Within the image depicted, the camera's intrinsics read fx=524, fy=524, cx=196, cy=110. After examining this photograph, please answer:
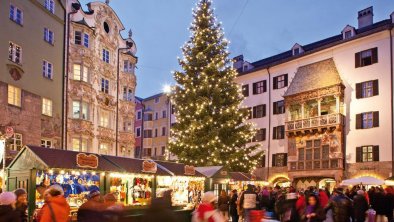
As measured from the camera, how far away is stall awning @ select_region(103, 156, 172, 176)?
21.2 m

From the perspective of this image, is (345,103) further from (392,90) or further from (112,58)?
(112,58)

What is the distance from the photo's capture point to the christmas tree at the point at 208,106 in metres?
34.8

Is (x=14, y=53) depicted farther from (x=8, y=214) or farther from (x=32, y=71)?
(x=8, y=214)

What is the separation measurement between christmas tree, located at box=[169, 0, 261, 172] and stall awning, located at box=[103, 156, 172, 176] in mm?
10429

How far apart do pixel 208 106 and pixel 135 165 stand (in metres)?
14.0

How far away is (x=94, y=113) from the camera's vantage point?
37.7 meters

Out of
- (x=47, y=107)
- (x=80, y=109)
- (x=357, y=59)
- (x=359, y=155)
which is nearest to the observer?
(x=47, y=107)

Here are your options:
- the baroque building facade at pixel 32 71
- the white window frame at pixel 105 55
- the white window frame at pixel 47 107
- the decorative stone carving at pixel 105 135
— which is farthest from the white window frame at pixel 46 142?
the white window frame at pixel 105 55

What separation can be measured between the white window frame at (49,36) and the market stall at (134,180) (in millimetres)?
13023

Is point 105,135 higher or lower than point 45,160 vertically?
higher

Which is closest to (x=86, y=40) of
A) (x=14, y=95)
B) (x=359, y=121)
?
(x=14, y=95)

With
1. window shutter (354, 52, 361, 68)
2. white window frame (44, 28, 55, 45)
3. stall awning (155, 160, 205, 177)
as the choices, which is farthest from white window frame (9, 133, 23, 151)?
window shutter (354, 52, 361, 68)

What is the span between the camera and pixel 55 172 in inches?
733

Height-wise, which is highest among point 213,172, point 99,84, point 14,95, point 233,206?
point 99,84
